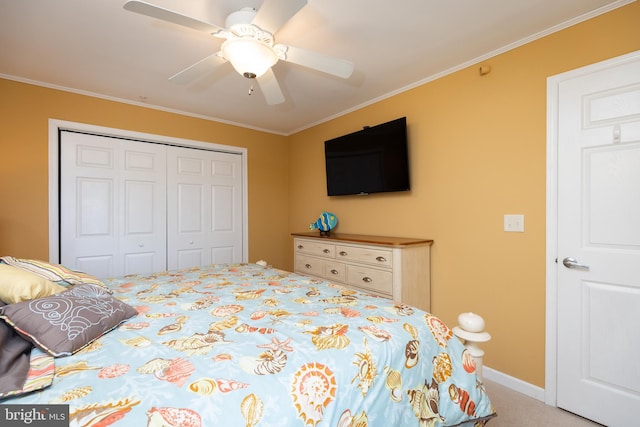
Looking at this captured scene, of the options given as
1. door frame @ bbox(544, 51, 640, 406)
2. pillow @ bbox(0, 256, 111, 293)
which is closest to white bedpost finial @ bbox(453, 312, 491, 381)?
door frame @ bbox(544, 51, 640, 406)

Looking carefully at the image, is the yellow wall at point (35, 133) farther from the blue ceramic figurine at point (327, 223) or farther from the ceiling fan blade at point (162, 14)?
the ceiling fan blade at point (162, 14)

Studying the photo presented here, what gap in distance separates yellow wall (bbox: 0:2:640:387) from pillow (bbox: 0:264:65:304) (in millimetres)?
1972

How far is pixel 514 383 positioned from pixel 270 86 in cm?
275

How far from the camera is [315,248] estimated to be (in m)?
3.29

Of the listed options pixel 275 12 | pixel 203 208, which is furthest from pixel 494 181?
pixel 203 208

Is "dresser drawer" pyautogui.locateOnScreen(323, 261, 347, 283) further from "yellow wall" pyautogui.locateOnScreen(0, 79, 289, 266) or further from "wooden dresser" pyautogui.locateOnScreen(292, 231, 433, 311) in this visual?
"yellow wall" pyautogui.locateOnScreen(0, 79, 289, 266)

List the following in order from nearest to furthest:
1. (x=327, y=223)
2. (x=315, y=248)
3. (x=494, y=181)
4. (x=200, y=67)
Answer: (x=200, y=67) < (x=494, y=181) < (x=315, y=248) < (x=327, y=223)

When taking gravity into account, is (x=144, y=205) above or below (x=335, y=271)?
above

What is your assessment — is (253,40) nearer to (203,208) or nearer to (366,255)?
(366,255)

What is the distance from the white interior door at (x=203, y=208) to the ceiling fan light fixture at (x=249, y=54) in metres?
2.17

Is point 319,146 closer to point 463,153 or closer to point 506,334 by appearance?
point 463,153

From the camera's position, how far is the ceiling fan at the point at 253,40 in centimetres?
136

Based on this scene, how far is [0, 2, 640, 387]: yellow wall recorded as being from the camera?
2029 millimetres

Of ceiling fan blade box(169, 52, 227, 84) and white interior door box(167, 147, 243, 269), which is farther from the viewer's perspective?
white interior door box(167, 147, 243, 269)
